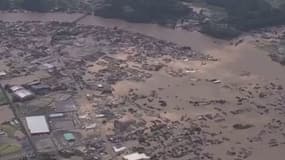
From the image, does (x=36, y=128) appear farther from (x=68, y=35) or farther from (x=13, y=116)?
(x=68, y=35)

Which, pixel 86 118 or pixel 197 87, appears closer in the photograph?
pixel 86 118

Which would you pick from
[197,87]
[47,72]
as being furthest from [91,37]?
[197,87]

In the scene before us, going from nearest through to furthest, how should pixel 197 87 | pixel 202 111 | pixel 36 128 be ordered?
pixel 36 128, pixel 202 111, pixel 197 87

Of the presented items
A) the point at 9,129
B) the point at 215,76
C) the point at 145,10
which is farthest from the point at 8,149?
the point at 145,10

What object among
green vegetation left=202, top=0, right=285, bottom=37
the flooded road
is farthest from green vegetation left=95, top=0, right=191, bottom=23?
green vegetation left=202, top=0, right=285, bottom=37

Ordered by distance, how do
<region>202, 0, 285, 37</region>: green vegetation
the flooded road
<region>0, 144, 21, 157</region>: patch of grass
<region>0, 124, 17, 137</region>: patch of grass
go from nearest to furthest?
<region>0, 144, 21, 157</region>: patch of grass → <region>0, 124, 17, 137</region>: patch of grass → the flooded road → <region>202, 0, 285, 37</region>: green vegetation

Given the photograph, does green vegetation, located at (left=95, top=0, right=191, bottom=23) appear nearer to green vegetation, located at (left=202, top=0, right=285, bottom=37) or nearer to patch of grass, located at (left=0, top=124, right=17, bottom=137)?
green vegetation, located at (left=202, top=0, right=285, bottom=37)
